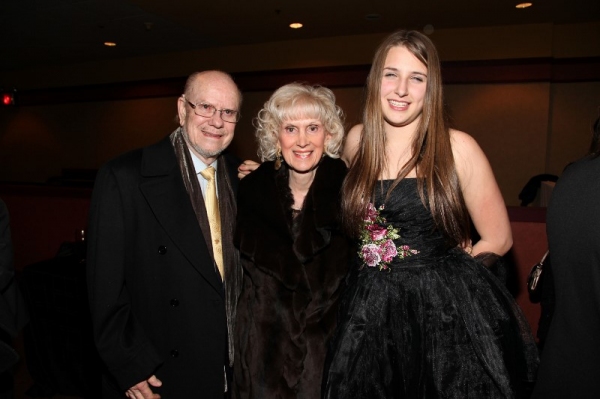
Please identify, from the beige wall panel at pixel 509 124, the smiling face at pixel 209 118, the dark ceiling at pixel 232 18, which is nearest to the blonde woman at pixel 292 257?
the smiling face at pixel 209 118

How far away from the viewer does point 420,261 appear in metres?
1.82

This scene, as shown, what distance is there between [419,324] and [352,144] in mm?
950

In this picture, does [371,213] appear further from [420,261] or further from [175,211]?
[175,211]

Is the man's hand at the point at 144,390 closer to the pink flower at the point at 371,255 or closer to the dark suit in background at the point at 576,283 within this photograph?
the pink flower at the point at 371,255

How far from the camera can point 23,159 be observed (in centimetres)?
1239

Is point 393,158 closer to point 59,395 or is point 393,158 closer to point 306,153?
point 306,153

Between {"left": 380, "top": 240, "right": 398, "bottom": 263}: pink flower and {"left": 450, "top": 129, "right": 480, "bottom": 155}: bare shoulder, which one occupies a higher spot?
{"left": 450, "top": 129, "right": 480, "bottom": 155}: bare shoulder

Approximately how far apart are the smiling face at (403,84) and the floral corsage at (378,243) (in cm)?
41

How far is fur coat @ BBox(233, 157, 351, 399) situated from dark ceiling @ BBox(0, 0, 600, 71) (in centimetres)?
459

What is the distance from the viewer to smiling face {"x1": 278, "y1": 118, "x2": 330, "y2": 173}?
77.0 inches

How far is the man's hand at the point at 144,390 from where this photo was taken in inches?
67.7

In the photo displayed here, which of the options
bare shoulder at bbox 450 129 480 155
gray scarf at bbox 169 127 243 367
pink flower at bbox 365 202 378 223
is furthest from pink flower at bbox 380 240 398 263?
gray scarf at bbox 169 127 243 367

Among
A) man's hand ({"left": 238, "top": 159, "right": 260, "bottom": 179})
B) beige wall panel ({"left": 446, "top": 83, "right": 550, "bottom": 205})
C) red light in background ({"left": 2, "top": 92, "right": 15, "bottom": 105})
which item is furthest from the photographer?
red light in background ({"left": 2, "top": 92, "right": 15, "bottom": 105})

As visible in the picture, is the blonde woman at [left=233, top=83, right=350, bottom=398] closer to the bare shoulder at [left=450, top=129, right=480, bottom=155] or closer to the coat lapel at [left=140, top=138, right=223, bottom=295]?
the coat lapel at [left=140, top=138, right=223, bottom=295]
